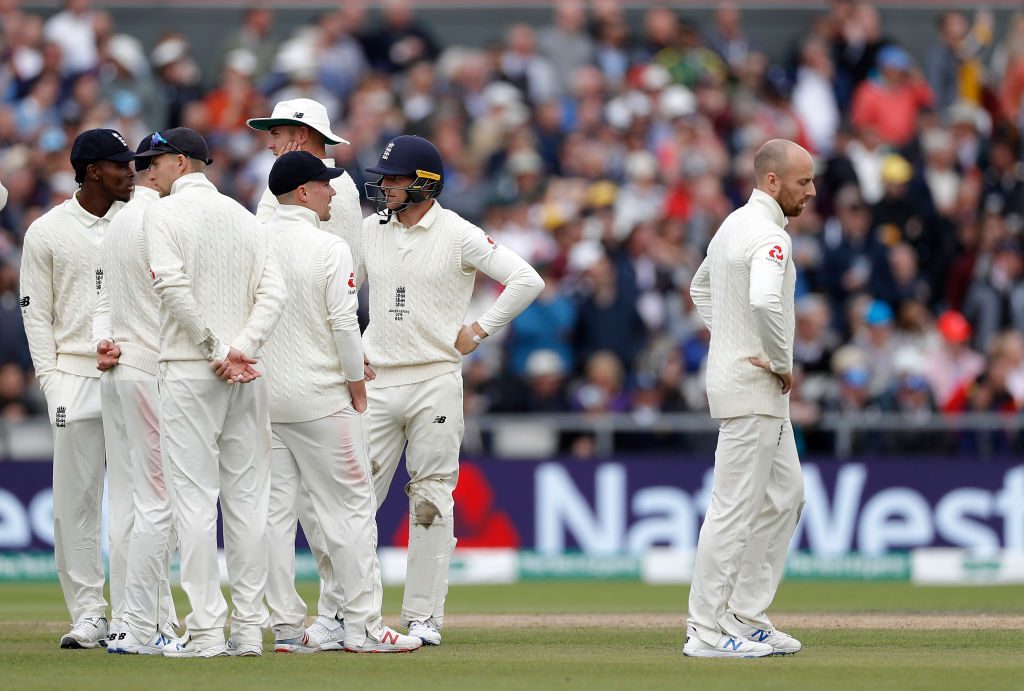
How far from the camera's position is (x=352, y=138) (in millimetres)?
19688

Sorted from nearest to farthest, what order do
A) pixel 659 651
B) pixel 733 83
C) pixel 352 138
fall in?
1. pixel 659 651
2. pixel 352 138
3. pixel 733 83

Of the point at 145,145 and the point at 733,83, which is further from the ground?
the point at 733,83

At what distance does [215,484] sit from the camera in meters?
Answer: 9.02

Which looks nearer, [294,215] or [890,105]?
[294,215]

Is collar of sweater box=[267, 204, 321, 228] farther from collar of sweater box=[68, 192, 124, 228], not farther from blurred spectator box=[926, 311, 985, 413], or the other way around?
blurred spectator box=[926, 311, 985, 413]

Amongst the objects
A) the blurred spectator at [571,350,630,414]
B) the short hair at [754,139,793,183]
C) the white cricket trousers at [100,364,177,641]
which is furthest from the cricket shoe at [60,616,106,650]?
the blurred spectator at [571,350,630,414]

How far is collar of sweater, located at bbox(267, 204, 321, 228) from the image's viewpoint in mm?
9547

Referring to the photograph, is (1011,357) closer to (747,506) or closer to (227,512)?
(747,506)

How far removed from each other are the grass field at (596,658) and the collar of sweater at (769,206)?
2242 millimetres

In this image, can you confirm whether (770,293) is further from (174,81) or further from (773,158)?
(174,81)

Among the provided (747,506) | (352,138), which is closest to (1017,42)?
(352,138)

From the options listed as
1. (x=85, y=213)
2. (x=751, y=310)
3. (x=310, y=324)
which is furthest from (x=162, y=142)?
(x=751, y=310)

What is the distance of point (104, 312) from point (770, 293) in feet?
11.2

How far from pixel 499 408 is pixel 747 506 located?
8140 millimetres
